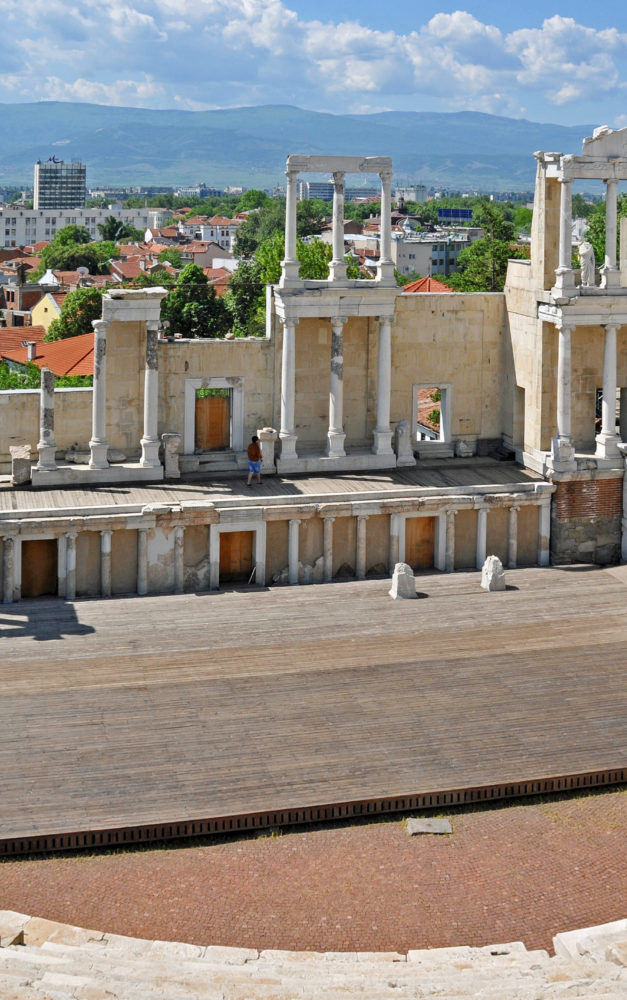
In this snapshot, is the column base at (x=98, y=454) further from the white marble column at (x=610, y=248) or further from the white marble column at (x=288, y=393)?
the white marble column at (x=610, y=248)

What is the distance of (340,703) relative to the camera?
23.0 m

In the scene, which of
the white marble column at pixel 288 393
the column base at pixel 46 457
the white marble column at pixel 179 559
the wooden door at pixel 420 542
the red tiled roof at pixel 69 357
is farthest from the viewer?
the red tiled roof at pixel 69 357

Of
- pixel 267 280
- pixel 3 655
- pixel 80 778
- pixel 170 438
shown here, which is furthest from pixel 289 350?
pixel 267 280

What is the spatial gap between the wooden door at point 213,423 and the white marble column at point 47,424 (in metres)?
3.94

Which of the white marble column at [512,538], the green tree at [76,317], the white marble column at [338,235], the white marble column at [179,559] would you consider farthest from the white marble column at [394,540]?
the green tree at [76,317]

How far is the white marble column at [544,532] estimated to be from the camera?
106 feet

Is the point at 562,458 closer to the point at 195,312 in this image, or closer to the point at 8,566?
the point at 8,566

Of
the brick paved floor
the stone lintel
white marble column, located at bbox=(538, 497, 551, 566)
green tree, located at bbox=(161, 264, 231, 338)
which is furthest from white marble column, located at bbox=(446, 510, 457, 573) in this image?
green tree, located at bbox=(161, 264, 231, 338)

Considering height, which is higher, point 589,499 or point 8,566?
point 589,499

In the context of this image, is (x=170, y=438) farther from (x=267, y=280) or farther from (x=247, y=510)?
(x=267, y=280)

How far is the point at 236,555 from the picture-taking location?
30.3 metres

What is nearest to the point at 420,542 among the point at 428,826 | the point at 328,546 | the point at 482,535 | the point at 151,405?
the point at 482,535

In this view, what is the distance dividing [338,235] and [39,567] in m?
11.5

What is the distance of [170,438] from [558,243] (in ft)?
35.5
